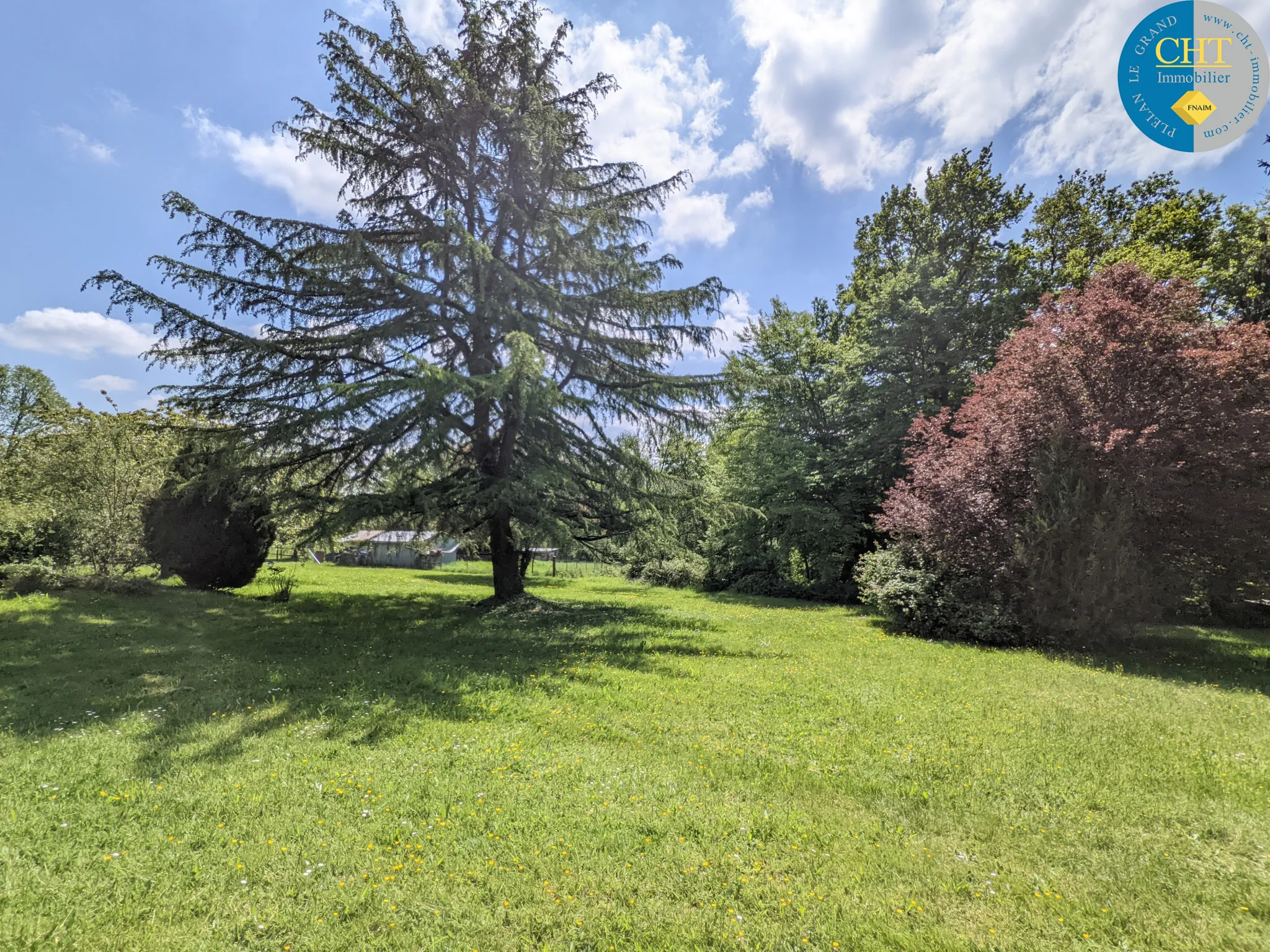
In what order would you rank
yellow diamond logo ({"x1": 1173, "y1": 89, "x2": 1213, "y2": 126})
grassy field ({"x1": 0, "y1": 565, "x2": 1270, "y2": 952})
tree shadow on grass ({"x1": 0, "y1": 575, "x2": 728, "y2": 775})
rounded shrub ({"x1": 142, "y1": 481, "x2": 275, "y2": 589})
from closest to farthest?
grassy field ({"x1": 0, "y1": 565, "x2": 1270, "y2": 952}) < tree shadow on grass ({"x1": 0, "y1": 575, "x2": 728, "y2": 775}) < yellow diamond logo ({"x1": 1173, "y1": 89, "x2": 1213, "y2": 126}) < rounded shrub ({"x1": 142, "y1": 481, "x2": 275, "y2": 589})

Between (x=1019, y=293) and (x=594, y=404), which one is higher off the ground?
(x=1019, y=293)

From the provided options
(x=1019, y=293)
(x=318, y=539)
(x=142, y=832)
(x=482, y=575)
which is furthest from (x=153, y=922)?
(x=482, y=575)

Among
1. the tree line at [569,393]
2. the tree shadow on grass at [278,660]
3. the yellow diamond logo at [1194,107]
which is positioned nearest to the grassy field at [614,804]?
the tree shadow on grass at [278,660]

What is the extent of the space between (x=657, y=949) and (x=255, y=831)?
2.87 metres

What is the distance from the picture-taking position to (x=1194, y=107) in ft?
30.3

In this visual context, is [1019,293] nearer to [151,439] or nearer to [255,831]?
[255,831]

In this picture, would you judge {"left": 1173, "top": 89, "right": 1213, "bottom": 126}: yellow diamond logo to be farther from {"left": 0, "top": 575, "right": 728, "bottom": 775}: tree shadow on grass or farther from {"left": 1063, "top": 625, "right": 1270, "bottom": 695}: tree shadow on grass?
{"left": 0, "top": 575, "right": 728, "bottom": 775}: tree shadow on grass

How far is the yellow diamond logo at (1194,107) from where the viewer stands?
30.1ft

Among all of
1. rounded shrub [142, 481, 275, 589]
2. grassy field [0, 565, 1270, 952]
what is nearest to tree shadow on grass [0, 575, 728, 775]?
grassy field [0, 565, 1270, 952]

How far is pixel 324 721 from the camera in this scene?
17.9 feet

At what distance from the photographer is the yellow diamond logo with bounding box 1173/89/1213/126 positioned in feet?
30.1

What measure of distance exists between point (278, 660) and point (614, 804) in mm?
6602

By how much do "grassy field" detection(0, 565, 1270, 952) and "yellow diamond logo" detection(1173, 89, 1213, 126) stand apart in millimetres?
9885

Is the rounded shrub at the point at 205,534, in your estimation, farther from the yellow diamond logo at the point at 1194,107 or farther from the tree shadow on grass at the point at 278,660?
the yellow diamond logo at the point at 1194,107
